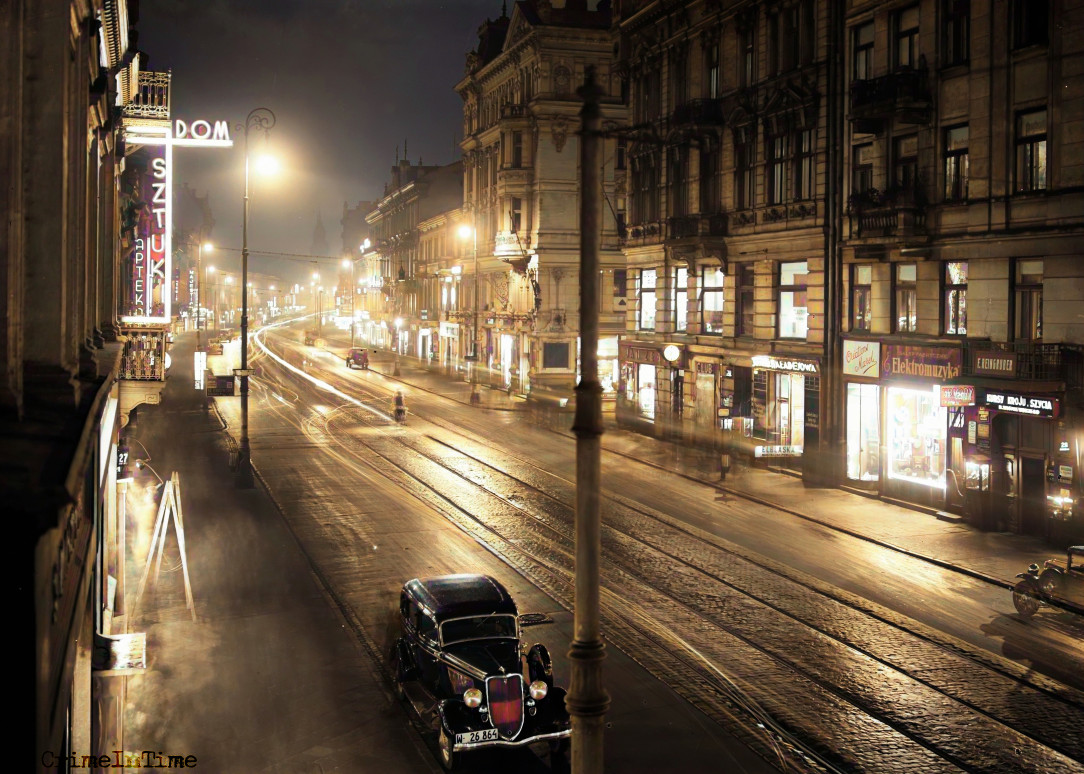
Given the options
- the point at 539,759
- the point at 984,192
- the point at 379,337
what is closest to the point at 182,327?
the point at 379,337

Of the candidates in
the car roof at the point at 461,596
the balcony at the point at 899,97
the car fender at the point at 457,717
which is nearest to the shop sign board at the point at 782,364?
the balcony at the point at 899,97

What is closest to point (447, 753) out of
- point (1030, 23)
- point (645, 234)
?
point (1030, 23)

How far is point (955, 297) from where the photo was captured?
27.3 metres

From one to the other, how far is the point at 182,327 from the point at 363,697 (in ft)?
429

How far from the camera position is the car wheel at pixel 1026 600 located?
1680 cm

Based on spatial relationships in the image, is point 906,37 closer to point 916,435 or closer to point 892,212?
point 892,212

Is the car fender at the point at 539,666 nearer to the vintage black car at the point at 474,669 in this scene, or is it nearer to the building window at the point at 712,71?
the vintage black car at the point at 474,669

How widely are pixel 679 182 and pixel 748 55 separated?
6182 mm

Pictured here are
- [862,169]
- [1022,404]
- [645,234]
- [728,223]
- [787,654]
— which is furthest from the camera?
[645,234]

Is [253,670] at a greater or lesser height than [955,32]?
lesser

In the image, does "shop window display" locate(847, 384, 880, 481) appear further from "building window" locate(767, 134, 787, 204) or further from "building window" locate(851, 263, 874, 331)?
"building window" locate(767, 134, 787, 204)

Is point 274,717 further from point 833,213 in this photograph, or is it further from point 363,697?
point 833,213

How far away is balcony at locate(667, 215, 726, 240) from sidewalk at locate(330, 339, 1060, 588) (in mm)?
8063

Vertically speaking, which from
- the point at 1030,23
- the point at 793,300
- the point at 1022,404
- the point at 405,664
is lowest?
the point at 405,664
